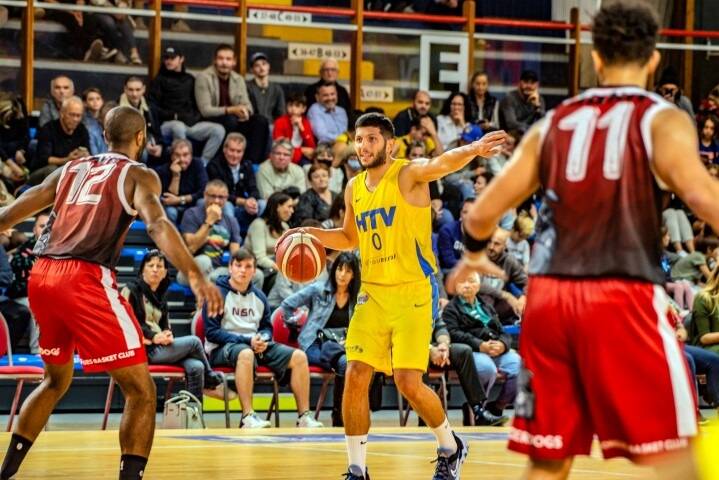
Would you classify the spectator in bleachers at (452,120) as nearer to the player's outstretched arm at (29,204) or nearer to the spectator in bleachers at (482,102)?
the spectator in bleachers at (482,102)

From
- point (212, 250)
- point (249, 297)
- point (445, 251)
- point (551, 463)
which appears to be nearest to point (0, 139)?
point (212, 250)

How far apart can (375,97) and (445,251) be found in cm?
321

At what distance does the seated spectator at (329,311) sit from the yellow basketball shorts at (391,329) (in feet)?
14.6

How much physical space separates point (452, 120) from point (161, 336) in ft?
19.6

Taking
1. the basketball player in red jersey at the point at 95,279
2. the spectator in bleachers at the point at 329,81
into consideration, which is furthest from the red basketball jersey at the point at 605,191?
the spectator in bleachers at the point at 329,81

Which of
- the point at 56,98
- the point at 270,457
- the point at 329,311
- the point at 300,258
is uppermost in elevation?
the point at 56,98

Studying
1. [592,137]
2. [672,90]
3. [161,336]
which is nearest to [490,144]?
[592,137]

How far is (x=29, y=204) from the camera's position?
668 centimetres

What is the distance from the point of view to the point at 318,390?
13.3 m

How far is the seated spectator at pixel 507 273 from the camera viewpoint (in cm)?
1342

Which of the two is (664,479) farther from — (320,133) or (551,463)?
(320,133)

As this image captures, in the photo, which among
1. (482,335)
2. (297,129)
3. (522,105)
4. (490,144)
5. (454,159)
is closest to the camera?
(490,144)

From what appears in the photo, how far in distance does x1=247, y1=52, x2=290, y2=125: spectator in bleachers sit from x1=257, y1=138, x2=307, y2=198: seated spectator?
903mm

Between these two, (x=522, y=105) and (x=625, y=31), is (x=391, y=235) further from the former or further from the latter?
(x=522, y=105)
